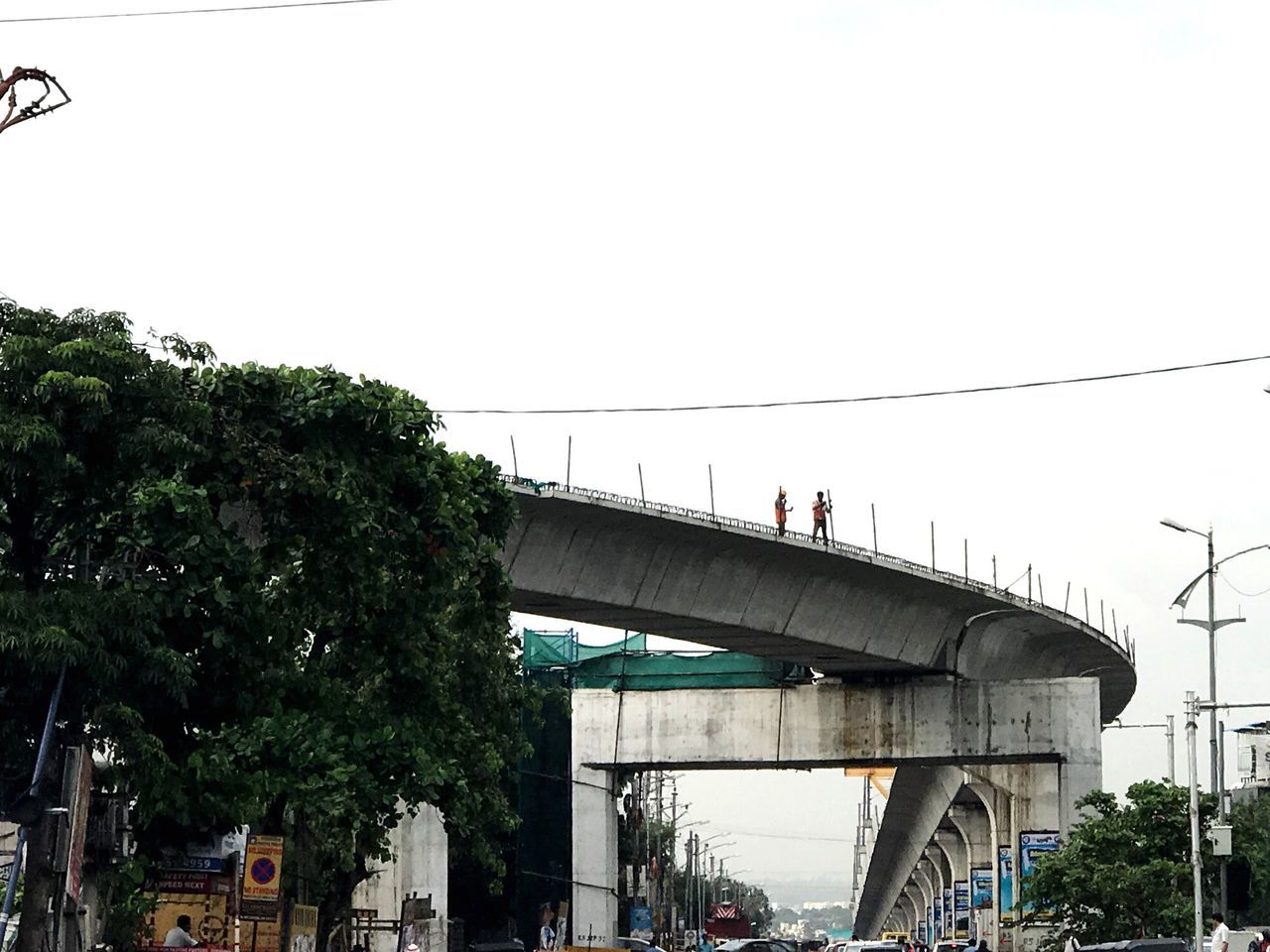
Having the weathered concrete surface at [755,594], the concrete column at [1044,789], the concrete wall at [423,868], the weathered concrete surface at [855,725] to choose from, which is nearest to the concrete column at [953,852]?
the concrete column at [1044,789]

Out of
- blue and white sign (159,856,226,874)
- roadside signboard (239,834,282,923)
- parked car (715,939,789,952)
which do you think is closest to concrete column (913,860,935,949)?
parked car (715,939,789,952)

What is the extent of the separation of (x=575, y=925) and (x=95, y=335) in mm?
Answer: 30238

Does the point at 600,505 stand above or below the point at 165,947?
above

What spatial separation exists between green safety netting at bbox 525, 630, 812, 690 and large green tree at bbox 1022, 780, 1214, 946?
25.1 ft

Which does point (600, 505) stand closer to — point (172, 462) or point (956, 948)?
point (172, 462)

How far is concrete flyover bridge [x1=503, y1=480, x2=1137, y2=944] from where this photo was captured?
4094 centimetres

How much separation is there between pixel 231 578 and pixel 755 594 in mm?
20292

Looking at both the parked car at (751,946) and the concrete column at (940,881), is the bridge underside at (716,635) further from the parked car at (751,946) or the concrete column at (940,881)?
the concrete column at (940,881)

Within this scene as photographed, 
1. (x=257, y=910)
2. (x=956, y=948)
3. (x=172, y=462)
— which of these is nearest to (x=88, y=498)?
(x=172, y=462)

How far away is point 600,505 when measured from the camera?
3972cm

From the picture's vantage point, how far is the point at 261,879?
2391 cm

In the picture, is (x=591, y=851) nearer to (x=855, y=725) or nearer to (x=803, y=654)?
(x=855, y=725)

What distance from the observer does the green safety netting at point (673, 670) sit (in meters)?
51.6

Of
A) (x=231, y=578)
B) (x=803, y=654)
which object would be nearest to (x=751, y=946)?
(x=803, y=654)
